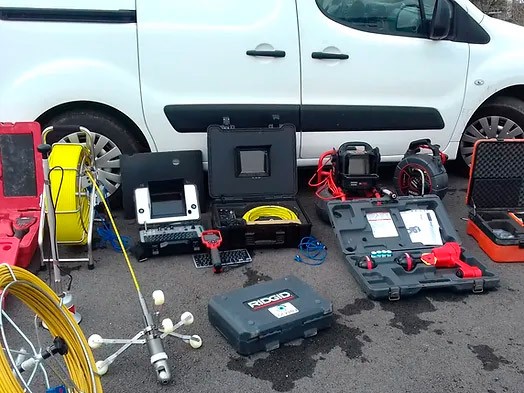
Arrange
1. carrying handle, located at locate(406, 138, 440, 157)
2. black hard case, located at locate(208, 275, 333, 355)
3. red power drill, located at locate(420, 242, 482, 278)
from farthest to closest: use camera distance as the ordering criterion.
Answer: carrying handle, located at locate(406, 138, 440, 157)
red power drill, located at locate(420, 242, 482, 278)
black hard case, located at locate(208, 275, 333, 355)

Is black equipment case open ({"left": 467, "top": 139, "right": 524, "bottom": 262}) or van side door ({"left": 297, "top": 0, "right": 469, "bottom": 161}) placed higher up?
van side door ({"left": 297, "top": 0, "right": 469, "bottom": 161})

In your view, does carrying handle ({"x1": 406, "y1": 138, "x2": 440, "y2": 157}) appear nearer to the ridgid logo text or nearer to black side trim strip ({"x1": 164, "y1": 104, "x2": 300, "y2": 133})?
black side trim strip ({"x1": 164, "y1": 104, "x2": 300, "y2": 133})

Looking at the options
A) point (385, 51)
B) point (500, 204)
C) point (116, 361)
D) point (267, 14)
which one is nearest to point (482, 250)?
point (500, 204)

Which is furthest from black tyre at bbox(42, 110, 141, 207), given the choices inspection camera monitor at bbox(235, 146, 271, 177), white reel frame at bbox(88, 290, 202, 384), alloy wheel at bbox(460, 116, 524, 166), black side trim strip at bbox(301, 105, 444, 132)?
alloy wheel at bbox(460, 116, 524, 166)

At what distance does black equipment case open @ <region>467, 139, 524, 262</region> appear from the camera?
4.39 meters

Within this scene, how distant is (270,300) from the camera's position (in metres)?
3.28

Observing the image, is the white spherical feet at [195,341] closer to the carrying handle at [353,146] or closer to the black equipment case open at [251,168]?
the black equipment case open at [251,168]

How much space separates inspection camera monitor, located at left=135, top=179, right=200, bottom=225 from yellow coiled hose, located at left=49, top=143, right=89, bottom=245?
1.36ft

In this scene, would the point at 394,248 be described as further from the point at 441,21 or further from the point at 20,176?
the point at 20,176

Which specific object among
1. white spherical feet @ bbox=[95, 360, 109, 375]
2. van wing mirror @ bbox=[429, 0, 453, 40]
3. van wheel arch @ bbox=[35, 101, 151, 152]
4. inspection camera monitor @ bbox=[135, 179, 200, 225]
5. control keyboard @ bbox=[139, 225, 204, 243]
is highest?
van wing mirror @ bbox=[429, 0, 453, 40]

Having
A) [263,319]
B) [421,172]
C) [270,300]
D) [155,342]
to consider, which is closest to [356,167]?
[421,172]

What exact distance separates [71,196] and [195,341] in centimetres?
149

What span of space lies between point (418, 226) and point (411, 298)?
742 mm

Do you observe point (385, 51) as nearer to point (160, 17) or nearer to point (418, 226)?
point (418, 226)
